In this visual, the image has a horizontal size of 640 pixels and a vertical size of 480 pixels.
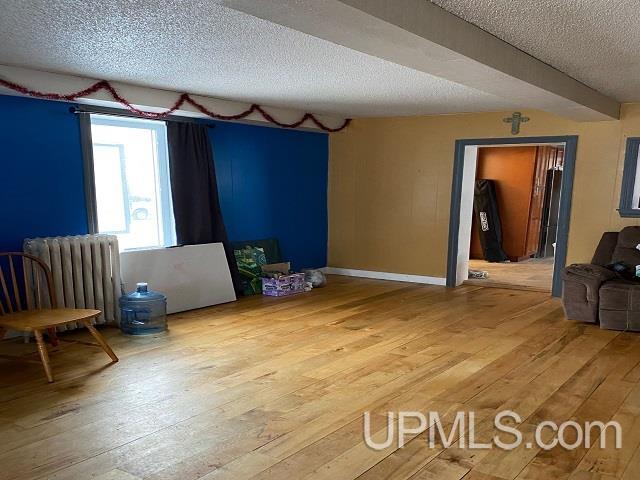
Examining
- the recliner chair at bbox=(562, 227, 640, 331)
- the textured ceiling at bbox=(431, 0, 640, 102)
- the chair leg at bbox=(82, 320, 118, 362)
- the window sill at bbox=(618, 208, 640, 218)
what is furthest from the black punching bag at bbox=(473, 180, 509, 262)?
the chair leg at bbox=(82, 320, 118, 362)

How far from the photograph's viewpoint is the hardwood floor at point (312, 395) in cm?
235

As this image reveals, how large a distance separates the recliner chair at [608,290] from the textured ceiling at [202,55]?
6.05 feet

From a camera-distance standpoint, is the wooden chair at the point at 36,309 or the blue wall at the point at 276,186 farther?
the blue wall at the point at 276,186

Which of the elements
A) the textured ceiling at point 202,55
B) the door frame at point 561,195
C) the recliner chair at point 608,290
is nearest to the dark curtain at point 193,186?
the textured ceiling at point 202,55

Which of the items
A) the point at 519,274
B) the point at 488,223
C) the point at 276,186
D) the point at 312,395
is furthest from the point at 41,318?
the point at 488,223

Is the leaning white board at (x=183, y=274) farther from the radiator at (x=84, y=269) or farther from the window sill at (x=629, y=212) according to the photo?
the window sill at (x=629, y=212)

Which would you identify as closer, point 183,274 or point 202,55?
point 202,55

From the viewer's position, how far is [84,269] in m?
4.34

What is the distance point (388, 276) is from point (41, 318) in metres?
4.51

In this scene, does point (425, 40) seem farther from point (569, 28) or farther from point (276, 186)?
point (276, 186)

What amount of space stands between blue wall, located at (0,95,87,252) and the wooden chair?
29 cm

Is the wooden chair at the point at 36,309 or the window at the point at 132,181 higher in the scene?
the window at the point at 132,181

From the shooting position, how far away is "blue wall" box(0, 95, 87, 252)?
4102mm

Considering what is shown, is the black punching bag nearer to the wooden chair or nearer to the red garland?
the red garland
